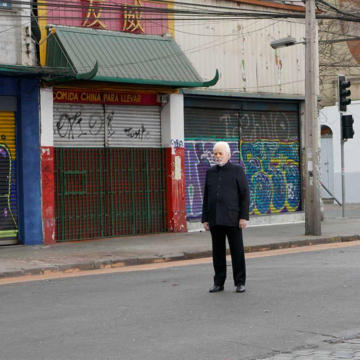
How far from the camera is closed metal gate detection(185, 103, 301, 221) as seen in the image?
20.2 meters

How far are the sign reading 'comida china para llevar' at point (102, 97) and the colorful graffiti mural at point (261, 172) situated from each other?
1.69 metres

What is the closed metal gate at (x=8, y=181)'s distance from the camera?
16812 millimetres

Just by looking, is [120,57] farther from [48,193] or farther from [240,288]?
[240,288]

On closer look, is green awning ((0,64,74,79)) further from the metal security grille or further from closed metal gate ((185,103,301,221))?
closed metal gate ((185,103,301,221))

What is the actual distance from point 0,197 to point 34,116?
1911 mm

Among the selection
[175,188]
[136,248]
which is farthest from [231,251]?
[175,188]

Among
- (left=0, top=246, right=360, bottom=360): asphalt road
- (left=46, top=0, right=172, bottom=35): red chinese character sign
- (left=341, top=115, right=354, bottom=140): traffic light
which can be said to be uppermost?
(left=46, top=0, right=172, bottom=35): red chinese character sign

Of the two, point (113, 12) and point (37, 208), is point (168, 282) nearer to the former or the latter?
point (37, 208)

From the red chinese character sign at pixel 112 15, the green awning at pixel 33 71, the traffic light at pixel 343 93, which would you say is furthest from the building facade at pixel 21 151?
the traffic light at pixel 343 93

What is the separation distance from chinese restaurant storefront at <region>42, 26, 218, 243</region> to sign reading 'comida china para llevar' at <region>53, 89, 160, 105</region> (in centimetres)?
2

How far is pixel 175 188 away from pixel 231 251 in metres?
9.64

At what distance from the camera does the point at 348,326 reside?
7617mm

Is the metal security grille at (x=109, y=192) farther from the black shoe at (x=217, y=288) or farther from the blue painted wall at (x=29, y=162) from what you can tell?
the black shoe at (x=217, y=288)

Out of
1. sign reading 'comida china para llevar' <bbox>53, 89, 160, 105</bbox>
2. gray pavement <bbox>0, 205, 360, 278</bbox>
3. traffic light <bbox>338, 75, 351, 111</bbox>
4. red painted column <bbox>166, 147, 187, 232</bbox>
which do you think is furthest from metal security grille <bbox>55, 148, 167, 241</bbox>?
traffic light <bbox>338, 75, 351, 111</bbox>
